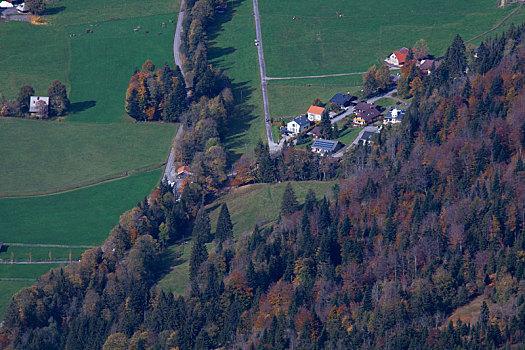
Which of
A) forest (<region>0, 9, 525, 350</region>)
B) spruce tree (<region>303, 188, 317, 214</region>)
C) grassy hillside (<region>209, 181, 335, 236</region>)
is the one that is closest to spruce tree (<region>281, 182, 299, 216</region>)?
forest (<region>0, 9, 525, 350</region>)


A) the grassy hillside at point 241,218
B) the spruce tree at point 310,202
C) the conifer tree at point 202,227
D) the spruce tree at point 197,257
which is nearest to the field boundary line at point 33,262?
the grassy hillside at point 241,218

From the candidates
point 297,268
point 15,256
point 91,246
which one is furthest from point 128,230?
point 297,268

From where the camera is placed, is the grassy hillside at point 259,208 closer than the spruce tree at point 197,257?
No

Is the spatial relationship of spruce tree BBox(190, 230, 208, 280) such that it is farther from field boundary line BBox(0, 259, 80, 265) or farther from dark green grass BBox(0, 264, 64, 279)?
dark green grass BBox(0, 264, 64, 279)

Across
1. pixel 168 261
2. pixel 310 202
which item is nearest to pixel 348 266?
pixel 310 202

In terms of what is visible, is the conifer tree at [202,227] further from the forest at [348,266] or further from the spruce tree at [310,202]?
the spruce tree at [310,202]

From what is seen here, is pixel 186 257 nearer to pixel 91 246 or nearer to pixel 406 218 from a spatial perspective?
pixel 91 246
